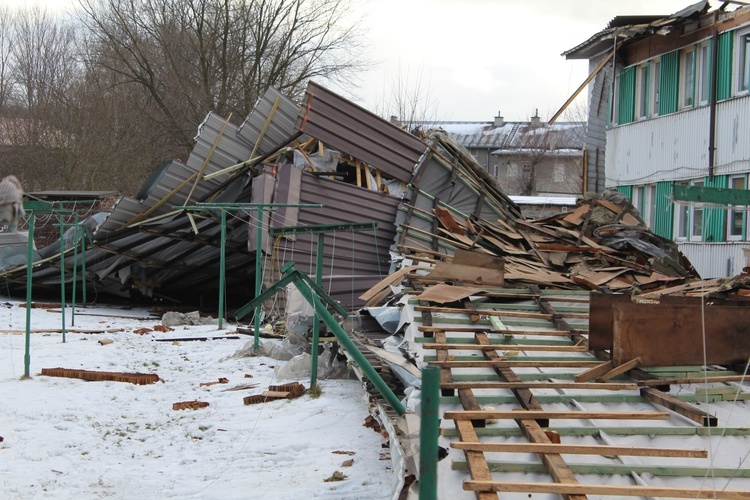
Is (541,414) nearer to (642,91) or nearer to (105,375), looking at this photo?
(105,375)

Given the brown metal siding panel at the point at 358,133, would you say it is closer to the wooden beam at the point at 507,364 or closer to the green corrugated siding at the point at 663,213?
the green corrugated siding at the point at 663,213

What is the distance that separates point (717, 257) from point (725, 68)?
171 inches

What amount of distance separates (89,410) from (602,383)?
5767 millimetres

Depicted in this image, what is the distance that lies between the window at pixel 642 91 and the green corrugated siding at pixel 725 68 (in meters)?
3.37

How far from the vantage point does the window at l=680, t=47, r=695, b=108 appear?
20.4 meters

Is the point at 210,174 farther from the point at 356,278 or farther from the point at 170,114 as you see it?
the point at 170,114

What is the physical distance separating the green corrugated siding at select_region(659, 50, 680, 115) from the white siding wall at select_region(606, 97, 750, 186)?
0.29 meters

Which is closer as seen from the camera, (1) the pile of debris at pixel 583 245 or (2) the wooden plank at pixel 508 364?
(2) the wooden plank at pixel 508 364

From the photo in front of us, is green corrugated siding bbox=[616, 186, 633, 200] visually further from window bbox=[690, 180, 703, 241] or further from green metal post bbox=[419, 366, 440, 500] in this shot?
green metal post bbox=[419, 366, 440, 500]

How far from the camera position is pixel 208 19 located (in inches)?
1361

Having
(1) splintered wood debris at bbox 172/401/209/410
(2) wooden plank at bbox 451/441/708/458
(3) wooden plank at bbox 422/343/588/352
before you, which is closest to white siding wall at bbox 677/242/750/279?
(3) wooden plank at bbox 422/343/588/352

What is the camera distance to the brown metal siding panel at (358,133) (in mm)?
16828

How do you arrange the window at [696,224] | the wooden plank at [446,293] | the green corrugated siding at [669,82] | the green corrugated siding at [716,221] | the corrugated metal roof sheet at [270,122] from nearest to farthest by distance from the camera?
the wooden plank at [446,293] < the corrugated metal roof sheet at [270,122] < the green corrugated siding at [716,221] < the window at [696,224] < the green corrugated siding at [669,82]

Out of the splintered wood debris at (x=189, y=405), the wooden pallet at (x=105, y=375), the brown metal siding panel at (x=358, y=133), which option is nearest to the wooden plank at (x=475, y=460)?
the splintered wood debris at (x=189, y=405)
